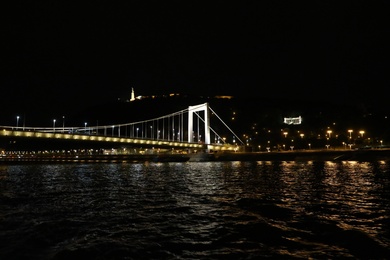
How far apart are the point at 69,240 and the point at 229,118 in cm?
13692

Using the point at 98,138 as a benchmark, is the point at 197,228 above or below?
below

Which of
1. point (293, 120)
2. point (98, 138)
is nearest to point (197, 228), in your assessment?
point (98, 138)

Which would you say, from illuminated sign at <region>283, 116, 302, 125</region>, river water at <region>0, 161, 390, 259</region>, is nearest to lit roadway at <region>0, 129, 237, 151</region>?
river water at <region>0, 161, 390, 259</region>

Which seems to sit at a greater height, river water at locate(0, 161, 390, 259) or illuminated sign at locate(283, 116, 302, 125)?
illuminated sign at locate(283, 116, 302, 125)

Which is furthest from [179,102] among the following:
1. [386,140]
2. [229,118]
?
[386,140]

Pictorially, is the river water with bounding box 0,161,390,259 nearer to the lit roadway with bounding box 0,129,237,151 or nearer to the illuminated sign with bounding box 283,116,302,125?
the lit roadway with bounding box 0,129,237,151

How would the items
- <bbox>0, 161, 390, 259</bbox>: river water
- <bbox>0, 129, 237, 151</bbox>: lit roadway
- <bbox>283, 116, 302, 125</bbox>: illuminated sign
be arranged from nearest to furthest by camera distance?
<bbox>0, 161, 390, 259</bbox>: river water
<bbox>0, 129, 237, 151</bbox>: lit roadway
<bbox>283, 116, 302, 125</bbox>: illuminated sign

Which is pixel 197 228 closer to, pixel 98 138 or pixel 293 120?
pixel 98 138

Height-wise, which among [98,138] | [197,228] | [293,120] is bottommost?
[197,228]

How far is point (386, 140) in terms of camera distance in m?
100

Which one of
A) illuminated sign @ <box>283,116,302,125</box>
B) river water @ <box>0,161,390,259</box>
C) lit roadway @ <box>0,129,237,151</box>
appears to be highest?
illuminated sign @ <box>283,116,302,125</box>

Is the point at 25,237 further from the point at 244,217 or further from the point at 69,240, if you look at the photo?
the point at 244,217

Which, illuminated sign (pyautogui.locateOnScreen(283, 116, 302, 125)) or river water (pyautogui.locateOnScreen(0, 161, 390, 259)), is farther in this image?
illuminated sign (pyautogui.locateOnScreen(283, 116, 302, 125))

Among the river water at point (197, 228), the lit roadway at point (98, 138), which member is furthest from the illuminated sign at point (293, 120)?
the river water at point (197, 228)
